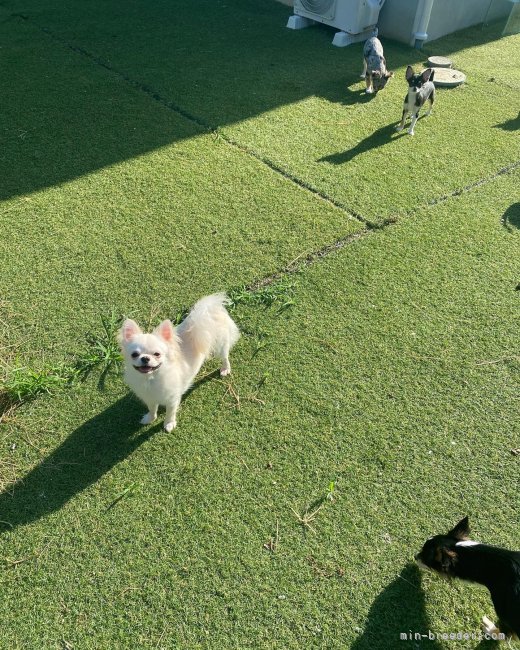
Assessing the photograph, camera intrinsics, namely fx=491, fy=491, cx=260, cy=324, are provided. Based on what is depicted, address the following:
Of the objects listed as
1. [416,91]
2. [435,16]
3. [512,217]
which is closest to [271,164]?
[416,91]

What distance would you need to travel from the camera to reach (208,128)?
221 inches

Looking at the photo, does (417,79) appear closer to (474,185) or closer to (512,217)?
(474,185)

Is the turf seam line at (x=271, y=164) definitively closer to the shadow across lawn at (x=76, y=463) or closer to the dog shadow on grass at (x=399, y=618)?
the shadow across lawn at (x=76, y=463)

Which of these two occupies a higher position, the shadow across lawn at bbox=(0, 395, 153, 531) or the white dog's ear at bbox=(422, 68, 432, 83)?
the white dog's ear at bbox=(422, 68, 432, 83)

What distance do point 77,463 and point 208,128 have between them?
4155 millimetres

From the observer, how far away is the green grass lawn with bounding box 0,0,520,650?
94.6 inches

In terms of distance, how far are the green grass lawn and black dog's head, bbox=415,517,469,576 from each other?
0.16m

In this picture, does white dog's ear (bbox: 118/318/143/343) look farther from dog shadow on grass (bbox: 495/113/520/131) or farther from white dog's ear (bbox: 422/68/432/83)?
dog shadow on grass (bbox: 495/113/520/131)

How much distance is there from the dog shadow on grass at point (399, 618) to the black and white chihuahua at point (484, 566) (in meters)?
0.14

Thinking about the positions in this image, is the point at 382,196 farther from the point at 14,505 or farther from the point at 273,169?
the point at 14,505

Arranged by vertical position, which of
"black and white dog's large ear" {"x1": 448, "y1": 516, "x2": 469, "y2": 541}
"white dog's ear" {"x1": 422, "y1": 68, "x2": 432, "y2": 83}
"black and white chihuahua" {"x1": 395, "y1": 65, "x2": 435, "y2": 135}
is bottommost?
"black and white dog's large ear" {"x1": 448, "y1": 516, "x2": 469, "y2": 541}

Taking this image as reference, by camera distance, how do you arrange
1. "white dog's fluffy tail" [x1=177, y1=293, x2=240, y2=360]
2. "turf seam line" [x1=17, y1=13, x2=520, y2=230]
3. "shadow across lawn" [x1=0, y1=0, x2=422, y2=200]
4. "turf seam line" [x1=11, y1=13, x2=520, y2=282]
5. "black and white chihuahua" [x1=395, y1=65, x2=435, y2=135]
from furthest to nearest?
"black and white chihuahua" [x1=395, y1=65, x2=435, y2=135]
"shadow across lawn" [x1=0, y1=0, x2=422, y2=200]
"turf seam line" [x1=17, y1=13, x2=520, y2=230]
"turf seam line" [x1=11, y1=13, x2=520, y2=282]
"white dog's fluffy tail" [x1=177, y1=293, x2=240, y2=360]

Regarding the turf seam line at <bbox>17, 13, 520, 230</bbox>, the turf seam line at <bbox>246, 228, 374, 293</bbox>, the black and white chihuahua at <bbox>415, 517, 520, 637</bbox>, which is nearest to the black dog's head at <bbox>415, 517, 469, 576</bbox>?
the black and white chihuahua at <bbox>415, 517, 520, 637</bbox>

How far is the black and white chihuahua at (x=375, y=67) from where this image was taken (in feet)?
20.2
